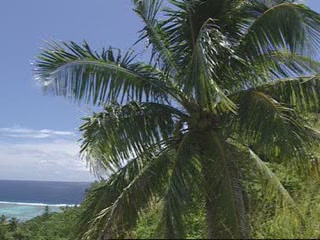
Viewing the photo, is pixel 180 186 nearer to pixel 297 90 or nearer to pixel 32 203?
pixel 297 90

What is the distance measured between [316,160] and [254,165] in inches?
40.2

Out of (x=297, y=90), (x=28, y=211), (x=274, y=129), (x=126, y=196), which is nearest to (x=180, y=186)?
(x=126, y=196)

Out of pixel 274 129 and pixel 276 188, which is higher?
pixel 274 129

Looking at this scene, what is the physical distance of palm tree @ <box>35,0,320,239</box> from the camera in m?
7.90

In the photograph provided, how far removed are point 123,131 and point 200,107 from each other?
1326 millimetres

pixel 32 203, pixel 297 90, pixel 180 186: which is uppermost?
A: pixel 32 203

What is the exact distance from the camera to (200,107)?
28.5ft

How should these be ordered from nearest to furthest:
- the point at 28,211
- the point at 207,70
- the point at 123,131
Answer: the point at 207,70 < the point at 123,131 < the point at 28,211

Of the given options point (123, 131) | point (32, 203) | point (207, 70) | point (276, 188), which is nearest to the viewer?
point (207, 70)

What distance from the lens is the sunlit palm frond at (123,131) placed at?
8.51 m

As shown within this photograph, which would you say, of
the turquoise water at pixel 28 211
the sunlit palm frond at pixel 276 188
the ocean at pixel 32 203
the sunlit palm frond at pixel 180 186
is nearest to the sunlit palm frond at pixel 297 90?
the sunlit palm frond at pixel 276 188

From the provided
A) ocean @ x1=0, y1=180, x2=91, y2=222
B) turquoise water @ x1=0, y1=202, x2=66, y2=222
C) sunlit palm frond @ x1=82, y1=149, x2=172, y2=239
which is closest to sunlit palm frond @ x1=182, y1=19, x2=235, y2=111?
sunlit palm frond @ x1=82, y1=149, x2=172, y2=239

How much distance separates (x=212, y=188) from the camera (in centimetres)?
823

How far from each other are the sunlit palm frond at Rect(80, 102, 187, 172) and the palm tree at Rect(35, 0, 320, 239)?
18 mm
